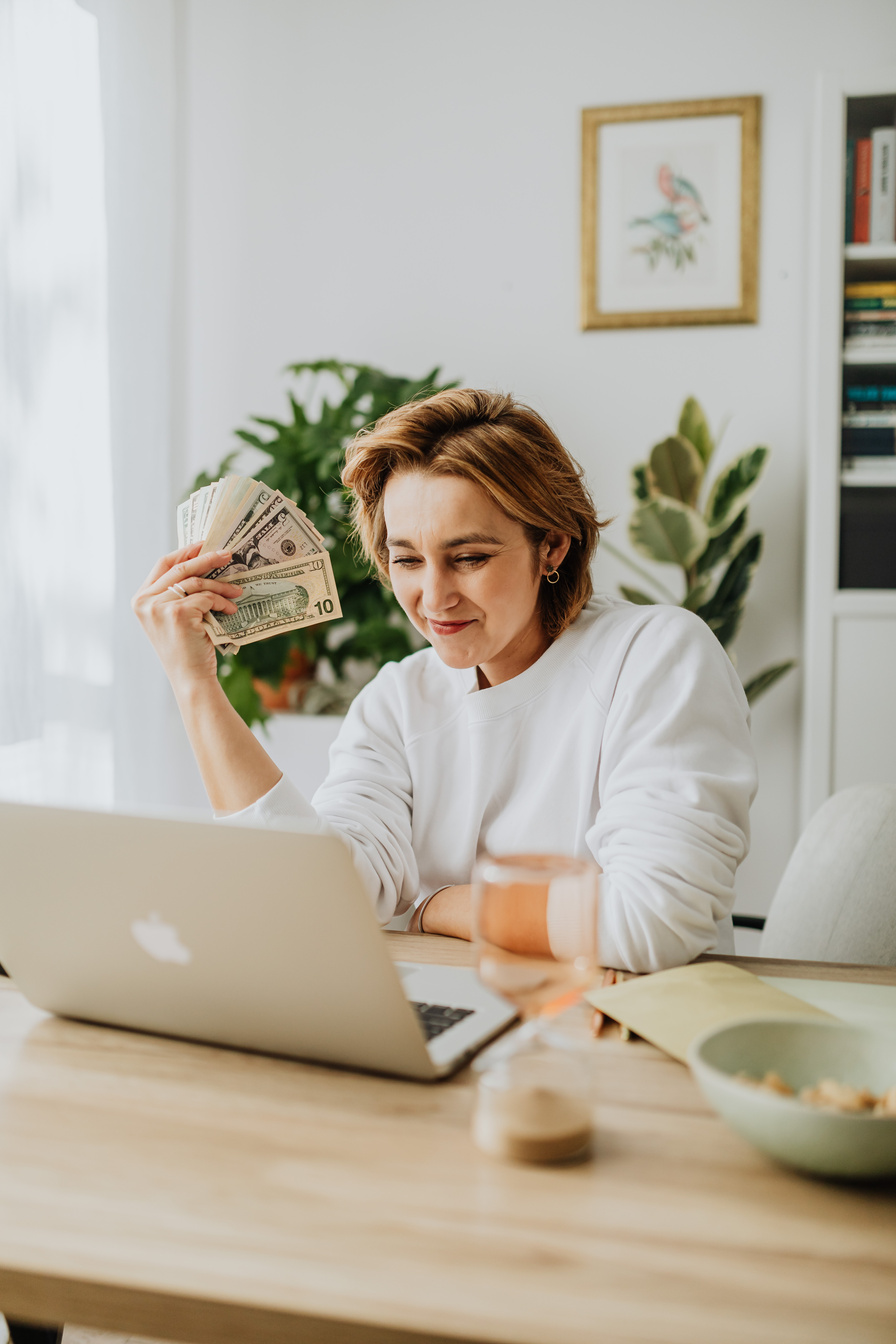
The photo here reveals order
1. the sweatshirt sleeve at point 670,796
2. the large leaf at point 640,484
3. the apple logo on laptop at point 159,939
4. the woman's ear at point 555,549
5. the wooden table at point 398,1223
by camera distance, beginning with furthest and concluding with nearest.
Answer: the large leaf at point 640,484 → the woman's ear at point 555,549 → the sweatshirt sleeve at point 670,796 → the apple logo on laptop at point 159,939 → the wooden table at point 398,1223

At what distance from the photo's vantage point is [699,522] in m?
2.65

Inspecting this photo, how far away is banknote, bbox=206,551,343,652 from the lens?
4.84 feet

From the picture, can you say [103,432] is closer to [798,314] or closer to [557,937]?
[798,314]

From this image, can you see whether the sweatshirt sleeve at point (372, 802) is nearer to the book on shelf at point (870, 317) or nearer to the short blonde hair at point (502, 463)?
the short blonde hair at point (502, 463)

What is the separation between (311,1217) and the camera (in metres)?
0.60

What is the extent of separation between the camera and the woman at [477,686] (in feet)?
4.36

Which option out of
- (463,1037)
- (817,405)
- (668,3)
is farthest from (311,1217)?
(668,3)

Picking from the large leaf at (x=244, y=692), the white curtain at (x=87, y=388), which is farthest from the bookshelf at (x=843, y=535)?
the white curtain at (x=87, y=388)

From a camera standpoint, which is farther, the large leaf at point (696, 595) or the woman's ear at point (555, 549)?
the large leaf at point (696, 595)

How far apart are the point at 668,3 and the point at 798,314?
0.89 meters

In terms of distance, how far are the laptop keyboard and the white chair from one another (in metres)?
0.59

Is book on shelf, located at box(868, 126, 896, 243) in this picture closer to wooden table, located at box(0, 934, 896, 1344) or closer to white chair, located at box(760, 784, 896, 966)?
white chair, located at box(760, 784, 896, 966)

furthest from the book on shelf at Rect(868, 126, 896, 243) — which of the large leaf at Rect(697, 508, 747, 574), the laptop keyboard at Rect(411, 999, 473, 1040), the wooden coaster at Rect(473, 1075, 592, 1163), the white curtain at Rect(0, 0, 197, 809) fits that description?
the wooden coaster at Rect(473, 1075, 592, 1163)

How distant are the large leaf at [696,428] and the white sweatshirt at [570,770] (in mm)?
1364
